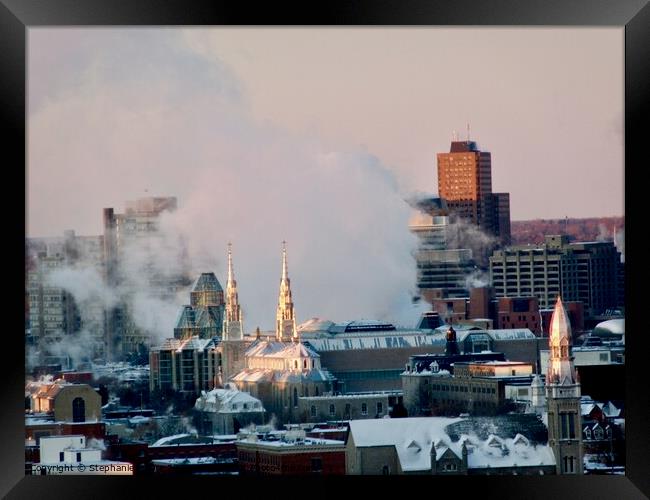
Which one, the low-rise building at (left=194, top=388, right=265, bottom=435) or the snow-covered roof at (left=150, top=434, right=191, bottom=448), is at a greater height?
the low-rise building at (left=194, top=388, right=265, bottom=435)

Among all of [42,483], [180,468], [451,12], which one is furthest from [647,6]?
[180,468]

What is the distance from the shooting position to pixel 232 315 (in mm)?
22375

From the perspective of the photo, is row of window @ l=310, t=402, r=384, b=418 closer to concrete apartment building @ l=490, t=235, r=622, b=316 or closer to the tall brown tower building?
concrete apartment building @ l=490, t=235, r=622, b=316

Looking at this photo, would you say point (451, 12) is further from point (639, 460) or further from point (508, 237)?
point (508, 237)

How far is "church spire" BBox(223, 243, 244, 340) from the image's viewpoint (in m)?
21.9

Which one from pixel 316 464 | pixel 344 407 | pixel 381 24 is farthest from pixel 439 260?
pixel 381 24

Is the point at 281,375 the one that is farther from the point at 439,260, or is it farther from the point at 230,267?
the point at 439,260

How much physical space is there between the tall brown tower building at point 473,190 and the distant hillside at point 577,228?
30 centimetres

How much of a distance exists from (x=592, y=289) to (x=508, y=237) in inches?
60.2

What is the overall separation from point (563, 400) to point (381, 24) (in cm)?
1744

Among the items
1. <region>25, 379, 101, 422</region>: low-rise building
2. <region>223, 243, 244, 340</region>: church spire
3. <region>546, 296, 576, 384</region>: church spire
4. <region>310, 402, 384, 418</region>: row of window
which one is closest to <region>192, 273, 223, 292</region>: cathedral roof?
<region>223, 243, 244, 340</region>: church spire

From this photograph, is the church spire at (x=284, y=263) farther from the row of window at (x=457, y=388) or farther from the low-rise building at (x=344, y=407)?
the row of window at (x=457, y=388)

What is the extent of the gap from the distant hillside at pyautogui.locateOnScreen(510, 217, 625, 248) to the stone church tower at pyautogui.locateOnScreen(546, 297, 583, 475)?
1.08m

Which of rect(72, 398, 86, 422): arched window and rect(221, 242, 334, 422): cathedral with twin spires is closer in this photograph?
rect(72, 398, 86, 422): arched window
